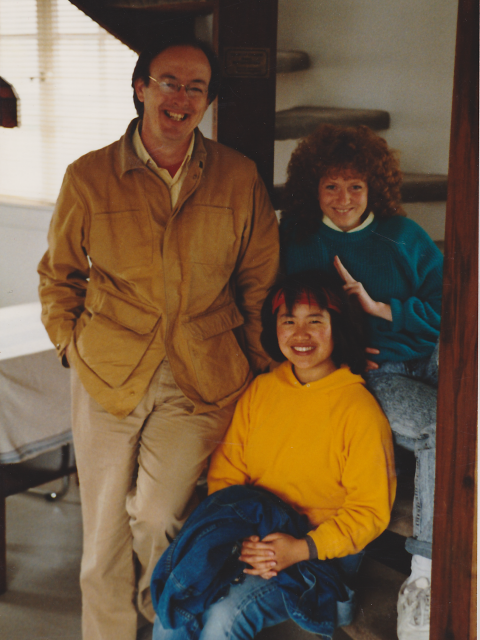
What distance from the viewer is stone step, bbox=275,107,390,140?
4.06 feet

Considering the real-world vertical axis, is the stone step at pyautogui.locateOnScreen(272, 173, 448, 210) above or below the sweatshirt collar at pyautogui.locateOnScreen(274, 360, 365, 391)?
above

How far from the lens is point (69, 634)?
154cm

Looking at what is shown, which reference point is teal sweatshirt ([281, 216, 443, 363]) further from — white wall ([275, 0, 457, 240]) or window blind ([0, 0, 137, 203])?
window blind ([0, 0, 137, 203])

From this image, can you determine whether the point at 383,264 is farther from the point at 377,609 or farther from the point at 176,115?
the point at 377,609

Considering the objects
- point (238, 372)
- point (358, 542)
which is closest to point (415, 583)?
point (358, 542)

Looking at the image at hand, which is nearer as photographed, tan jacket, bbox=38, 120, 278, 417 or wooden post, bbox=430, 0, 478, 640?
wooden post, bbox=430, 0, 478, 640

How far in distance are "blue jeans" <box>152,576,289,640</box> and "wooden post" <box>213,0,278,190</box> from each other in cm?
89

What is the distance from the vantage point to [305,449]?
1.27m

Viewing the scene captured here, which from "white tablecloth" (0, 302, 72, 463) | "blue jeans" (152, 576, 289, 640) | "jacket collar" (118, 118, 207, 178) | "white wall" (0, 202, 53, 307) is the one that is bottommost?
"blue jeans" (152, 576, 289, 640)

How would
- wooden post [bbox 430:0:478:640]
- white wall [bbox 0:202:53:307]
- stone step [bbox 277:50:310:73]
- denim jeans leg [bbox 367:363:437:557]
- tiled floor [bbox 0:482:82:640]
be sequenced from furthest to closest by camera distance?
tiled floor [bbox 0:482:82:640], white wall [bbox 0:202:53:307], stone step [bbox 277:50:310:73], denim jeans leg [bbox 367:363:437:557], wooden post [bbox 430:0:478:640]

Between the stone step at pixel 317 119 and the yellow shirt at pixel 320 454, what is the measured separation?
524 mm

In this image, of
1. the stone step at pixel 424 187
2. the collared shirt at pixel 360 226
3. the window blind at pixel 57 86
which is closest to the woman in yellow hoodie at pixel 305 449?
the collared shirt at pixel 360 226

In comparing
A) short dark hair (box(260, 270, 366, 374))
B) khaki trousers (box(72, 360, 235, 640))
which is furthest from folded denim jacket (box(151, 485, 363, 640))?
short dark hair (box(260, 270, 366, 374))

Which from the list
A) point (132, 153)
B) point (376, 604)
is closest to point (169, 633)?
point (376, 604)
